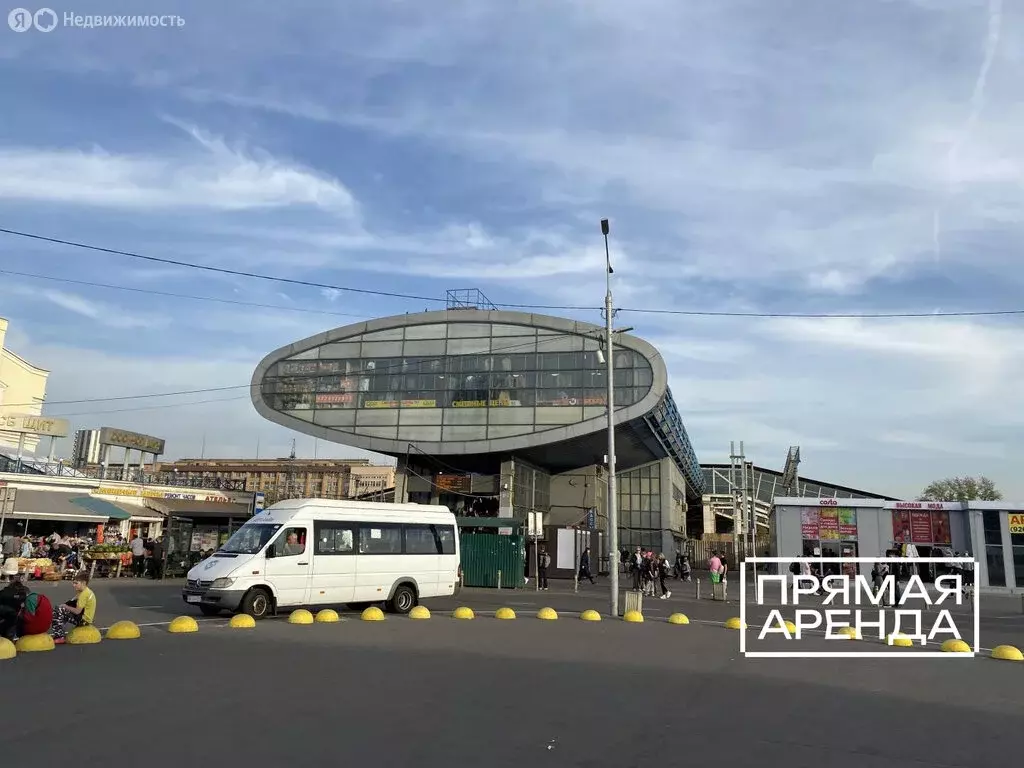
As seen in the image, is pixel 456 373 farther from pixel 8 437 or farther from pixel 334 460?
pixel 334 460

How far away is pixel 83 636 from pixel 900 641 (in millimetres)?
14710

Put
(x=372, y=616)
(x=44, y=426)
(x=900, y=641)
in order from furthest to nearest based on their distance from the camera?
(x=44, y=426) → (x=372, y=616) → (x=900, y=641)

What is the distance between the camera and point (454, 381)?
45125mm

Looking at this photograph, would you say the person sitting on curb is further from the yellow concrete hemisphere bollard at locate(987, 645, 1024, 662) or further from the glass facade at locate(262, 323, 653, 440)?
the glass facade at locate(262, 323, 653, 440)

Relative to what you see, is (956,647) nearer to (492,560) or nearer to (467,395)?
(492,560)

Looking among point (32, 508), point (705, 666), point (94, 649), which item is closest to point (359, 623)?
point (94, 649)

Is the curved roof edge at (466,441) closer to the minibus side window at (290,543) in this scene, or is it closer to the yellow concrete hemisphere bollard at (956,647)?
the minibus side window at (290,543)

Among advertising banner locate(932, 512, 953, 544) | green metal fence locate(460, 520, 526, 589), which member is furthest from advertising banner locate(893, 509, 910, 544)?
green metal fence locate(460, 520, 526, 589)

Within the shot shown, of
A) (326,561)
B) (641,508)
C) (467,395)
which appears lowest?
(326,561)

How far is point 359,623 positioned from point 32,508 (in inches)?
977

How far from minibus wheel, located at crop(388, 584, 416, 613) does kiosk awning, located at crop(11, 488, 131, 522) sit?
71.9 ft

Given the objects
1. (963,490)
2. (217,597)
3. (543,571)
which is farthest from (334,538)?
(963,490)

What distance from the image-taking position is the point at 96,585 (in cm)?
2377

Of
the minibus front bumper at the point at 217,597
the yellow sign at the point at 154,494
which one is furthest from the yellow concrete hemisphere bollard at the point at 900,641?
the yellow sign at the point at 154,494
